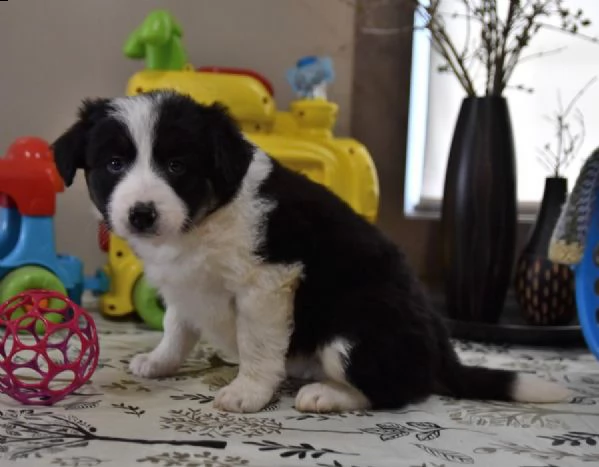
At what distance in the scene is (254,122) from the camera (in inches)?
104

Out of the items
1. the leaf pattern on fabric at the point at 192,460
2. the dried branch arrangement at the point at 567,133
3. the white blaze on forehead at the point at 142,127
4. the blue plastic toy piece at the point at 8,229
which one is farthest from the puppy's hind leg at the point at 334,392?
the dried branch arrangement at the point at 567,133

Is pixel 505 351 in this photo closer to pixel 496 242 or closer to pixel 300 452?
pixel 496 242

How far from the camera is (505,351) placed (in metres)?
2.40

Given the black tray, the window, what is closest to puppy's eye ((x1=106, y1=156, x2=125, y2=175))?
the black tray

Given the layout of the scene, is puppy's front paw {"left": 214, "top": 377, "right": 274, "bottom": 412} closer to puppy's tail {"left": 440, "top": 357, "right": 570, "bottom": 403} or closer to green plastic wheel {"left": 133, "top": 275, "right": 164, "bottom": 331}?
puppy's tail {"left": 440, "top": 357, "right": 570, "bottom": 403}

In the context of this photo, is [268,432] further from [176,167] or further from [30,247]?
[30,247]

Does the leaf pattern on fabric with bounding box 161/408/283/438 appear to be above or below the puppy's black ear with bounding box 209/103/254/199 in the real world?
below

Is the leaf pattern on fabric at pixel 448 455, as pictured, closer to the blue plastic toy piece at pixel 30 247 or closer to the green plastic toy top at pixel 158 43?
the blue plastic toy piece at pixel 30 247

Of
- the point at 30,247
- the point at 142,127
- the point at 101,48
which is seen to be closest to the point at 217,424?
the point at 142,127

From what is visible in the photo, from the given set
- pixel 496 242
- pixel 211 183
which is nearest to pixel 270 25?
pixel 496 242

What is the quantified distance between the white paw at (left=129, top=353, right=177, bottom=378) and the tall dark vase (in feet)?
4.02

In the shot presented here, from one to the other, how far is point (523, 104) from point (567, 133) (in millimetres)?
239

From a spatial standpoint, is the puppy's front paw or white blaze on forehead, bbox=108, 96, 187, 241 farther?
the puppy's front paw

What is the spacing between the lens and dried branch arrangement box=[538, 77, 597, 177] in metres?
3.21
